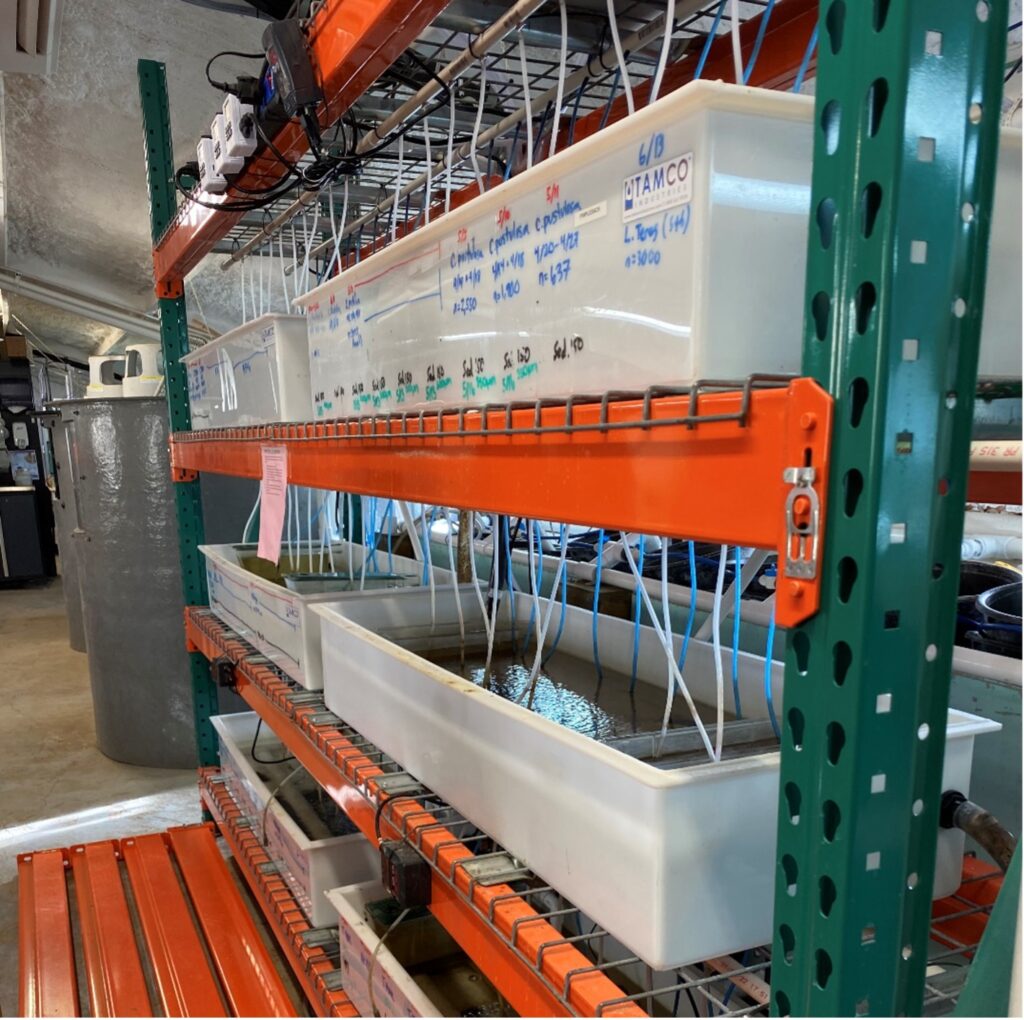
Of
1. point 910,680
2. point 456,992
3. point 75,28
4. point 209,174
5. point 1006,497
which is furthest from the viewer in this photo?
point 75,28

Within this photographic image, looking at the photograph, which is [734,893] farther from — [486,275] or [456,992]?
[456,992]

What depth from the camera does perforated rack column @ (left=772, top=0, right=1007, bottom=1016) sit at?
412 mm

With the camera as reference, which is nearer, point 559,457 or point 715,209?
point 715,209

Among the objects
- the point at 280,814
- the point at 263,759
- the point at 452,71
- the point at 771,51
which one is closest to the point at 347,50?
the point at 452,71

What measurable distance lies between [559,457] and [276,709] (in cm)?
108

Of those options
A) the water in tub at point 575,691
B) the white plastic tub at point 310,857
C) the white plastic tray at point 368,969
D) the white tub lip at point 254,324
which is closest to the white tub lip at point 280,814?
the white plastic tub at point 310,857

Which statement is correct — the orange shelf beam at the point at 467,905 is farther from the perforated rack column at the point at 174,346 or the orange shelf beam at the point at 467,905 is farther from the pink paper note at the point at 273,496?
the perforated rack column at the point at 174,346

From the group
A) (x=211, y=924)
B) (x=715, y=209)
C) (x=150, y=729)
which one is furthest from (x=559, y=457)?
(x=150, y=729)

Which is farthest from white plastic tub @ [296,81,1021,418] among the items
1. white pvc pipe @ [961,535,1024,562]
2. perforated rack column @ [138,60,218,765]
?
white pvc pipe @ [961,535,1024,562]

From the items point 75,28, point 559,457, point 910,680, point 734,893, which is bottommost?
point 734,893

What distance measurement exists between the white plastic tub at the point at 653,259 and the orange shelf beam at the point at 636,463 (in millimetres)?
44

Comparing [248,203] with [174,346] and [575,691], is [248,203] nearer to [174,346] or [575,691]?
[174,346]

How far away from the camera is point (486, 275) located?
79cm

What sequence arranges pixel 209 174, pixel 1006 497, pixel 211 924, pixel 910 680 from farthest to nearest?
1. pixel 211 924
2. pixel 209 174
3. pixel 1006 497
4. pixel 910 680
